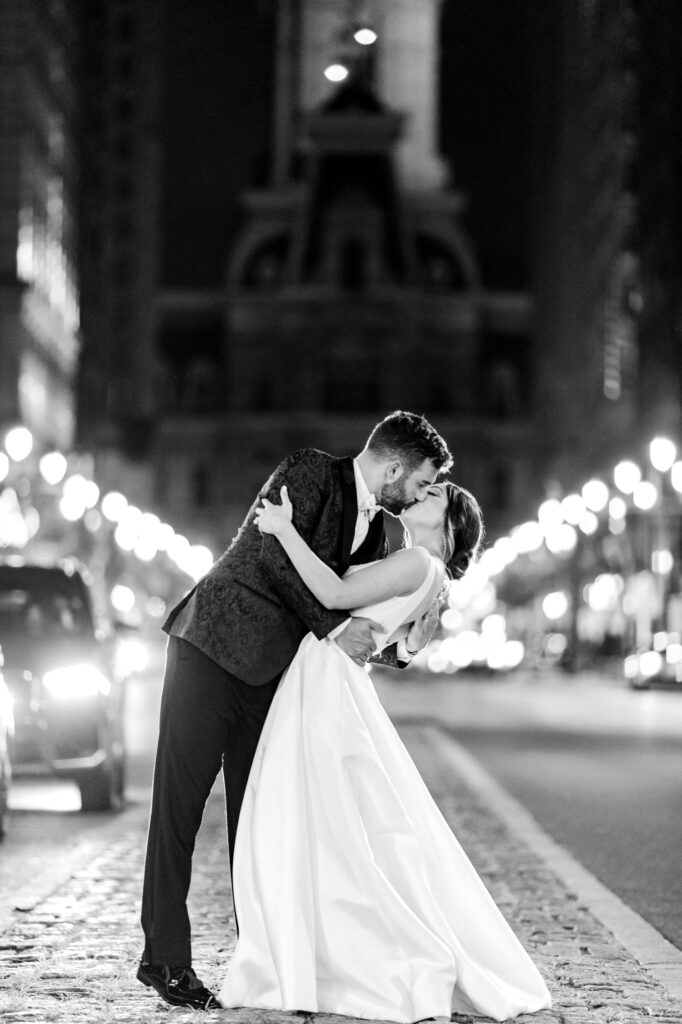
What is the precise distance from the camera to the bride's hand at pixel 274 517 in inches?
250

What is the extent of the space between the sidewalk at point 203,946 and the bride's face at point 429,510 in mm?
1506

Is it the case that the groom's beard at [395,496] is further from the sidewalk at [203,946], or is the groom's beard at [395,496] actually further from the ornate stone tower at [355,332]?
the ornate stone tower at [355,332]

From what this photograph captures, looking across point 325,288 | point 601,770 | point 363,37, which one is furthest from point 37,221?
point 601,770

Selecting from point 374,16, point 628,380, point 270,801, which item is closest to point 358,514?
point 270,801

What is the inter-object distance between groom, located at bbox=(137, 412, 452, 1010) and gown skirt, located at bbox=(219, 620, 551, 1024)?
0.13m

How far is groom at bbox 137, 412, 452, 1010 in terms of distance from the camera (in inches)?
252

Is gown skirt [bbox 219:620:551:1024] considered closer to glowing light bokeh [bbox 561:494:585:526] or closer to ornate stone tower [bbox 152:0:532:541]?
glowing light bokeh [bbox 561:494:585:526]

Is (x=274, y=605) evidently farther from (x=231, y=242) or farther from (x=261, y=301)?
(x=231, y=242)

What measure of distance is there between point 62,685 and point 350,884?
7.82 metres

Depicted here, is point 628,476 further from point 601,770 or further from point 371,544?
Answer: point 371,544

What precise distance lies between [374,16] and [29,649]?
361ft

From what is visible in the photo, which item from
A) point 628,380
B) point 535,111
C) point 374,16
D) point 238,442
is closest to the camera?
point 628,380

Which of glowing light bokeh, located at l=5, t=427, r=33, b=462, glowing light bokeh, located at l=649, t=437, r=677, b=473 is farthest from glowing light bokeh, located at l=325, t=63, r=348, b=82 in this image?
glowing light bokeh, located at l=649, t=437, r=677, b=473

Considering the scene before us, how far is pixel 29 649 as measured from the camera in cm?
1414
